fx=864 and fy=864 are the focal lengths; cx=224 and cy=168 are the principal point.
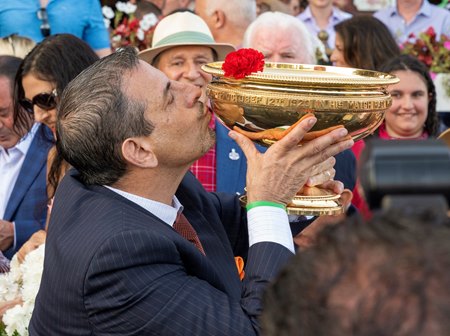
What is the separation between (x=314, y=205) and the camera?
8.28ft

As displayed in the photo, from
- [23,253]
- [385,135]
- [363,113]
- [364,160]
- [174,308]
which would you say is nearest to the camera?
[364,160]

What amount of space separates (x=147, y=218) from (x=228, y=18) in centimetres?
325

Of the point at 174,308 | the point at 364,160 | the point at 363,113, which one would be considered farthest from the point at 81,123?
the point at 364,160

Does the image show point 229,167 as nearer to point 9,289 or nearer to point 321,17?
point 9,289

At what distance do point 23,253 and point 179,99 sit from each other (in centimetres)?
118

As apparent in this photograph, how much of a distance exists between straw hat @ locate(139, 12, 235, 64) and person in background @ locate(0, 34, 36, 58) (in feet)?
2.68

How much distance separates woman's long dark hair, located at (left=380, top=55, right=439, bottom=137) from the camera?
15.3 feet

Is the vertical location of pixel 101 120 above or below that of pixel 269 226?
above

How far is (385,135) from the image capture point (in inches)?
183

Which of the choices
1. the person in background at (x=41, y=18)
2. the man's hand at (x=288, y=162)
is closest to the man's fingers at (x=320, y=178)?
the man's hand at (x=288, y=162)

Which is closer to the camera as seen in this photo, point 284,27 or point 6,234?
point 6,234

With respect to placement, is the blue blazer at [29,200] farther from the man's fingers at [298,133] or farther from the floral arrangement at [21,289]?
the man's fingers at [298,133]

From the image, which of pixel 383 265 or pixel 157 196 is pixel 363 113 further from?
pixel 383 265

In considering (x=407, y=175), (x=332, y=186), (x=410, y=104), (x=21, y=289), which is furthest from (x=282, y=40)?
(x=407, y=175)
